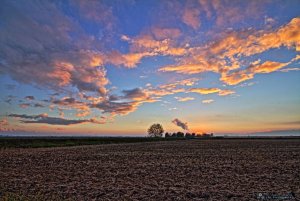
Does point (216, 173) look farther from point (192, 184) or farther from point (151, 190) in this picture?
point (151, 190)

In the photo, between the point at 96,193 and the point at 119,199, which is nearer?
the point at 119,199

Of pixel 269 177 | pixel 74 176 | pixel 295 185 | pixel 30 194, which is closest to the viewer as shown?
pixel 30 194

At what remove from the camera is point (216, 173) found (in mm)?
21547

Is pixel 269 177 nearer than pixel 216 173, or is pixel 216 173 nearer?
pixel 269 177

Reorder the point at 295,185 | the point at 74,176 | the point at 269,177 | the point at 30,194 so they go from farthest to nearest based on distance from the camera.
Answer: the point at 74,176 → the point at 269,177 → the point at 295,185 → the point at 30,194

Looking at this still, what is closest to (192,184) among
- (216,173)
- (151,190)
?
(151,190)

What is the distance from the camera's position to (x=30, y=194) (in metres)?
14.8

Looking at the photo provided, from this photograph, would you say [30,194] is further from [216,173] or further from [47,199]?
[216,173]

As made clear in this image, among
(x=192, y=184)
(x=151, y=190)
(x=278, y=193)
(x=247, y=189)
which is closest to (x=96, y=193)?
(x=151, y=190)

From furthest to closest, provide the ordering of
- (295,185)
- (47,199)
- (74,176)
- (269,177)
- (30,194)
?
(74,176), (269,177), (295,185), (30,194), (47,199)

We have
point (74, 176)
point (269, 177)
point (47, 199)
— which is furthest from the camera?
point (74, 176)

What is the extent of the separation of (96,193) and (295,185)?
11.1m

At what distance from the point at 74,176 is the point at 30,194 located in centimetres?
644

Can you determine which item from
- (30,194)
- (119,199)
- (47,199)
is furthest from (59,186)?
(119,199)
